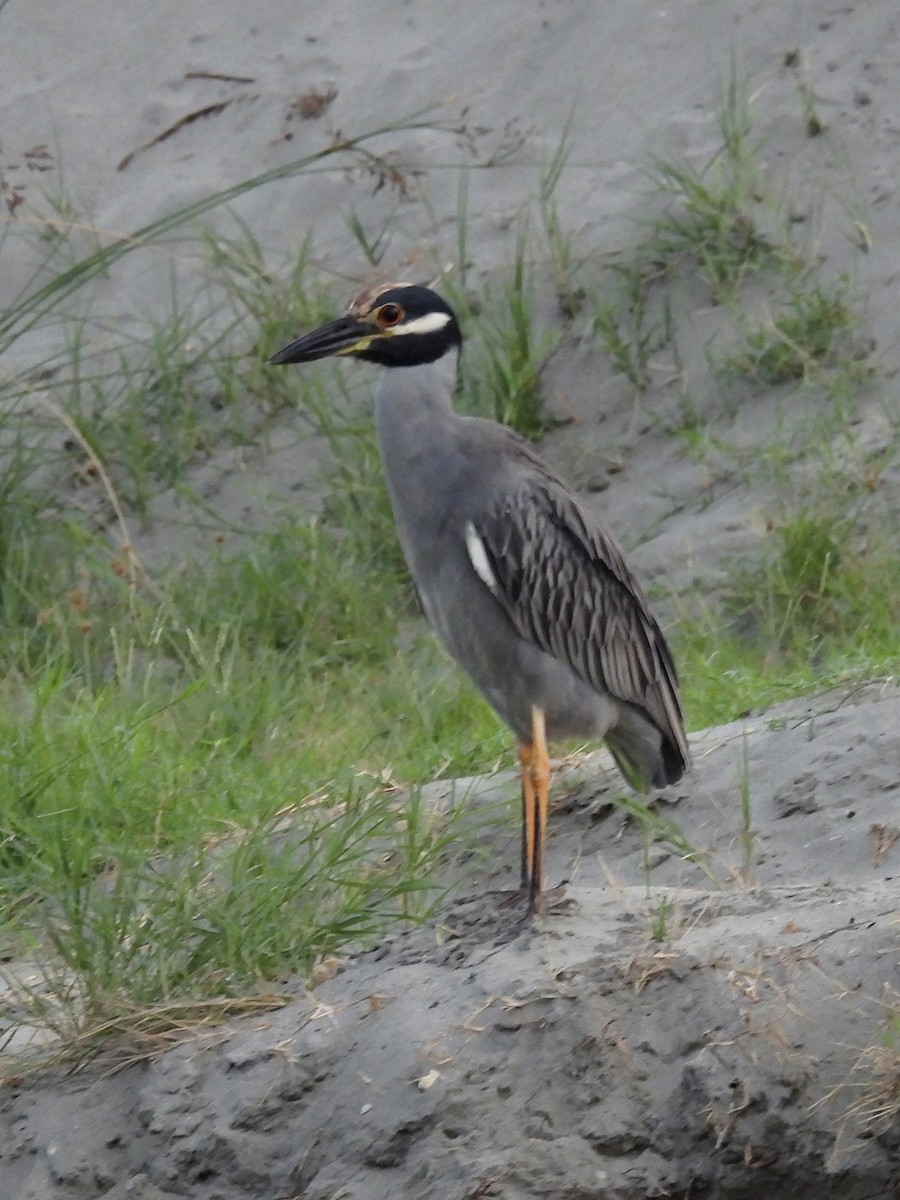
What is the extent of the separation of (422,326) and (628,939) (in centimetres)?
159

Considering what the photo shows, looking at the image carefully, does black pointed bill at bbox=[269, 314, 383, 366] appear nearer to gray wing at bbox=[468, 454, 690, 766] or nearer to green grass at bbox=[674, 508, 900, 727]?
gray wing at bbox=[468, 454, 690, 766]

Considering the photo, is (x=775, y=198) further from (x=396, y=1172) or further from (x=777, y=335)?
(x=396, y=1172)

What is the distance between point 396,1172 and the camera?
3.75 metres

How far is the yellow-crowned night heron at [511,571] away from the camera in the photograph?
15.0 feet

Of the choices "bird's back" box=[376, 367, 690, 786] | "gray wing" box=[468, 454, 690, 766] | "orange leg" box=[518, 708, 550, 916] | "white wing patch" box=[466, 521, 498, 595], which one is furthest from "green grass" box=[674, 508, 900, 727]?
"white wing patch" box=[466, 521, 498, 595]

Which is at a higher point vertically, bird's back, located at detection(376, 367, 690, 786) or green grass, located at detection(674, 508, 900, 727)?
bird's back, located at detection(376, 367, 690, 786)

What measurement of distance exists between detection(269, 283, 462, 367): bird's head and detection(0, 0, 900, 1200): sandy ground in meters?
1.10

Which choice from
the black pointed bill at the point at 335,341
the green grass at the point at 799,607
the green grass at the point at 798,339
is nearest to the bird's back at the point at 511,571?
the black pointed bill at the point at 335,341

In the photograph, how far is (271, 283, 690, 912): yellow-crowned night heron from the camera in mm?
4586

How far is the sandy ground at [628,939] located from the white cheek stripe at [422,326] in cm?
114

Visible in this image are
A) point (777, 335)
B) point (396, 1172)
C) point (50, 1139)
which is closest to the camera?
point (396, 1172)

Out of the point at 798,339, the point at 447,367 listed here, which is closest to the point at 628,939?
the point at 447,367

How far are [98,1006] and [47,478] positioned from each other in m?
4.25

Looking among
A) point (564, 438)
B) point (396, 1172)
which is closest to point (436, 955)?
point (396, 1172)
